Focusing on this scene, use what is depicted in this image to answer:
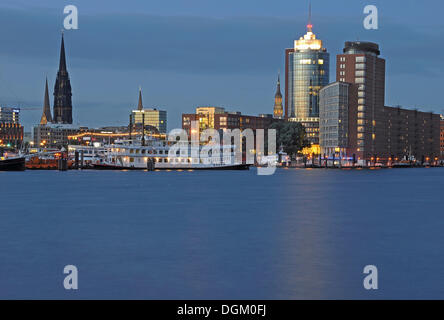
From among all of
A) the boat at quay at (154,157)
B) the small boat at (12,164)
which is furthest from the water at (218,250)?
the boat at quay at (154,157)

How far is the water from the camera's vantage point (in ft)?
85.1

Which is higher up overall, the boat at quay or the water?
the boat at quay

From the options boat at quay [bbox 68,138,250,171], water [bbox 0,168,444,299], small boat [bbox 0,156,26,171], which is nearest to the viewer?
water [bbox 0,168,444,299]

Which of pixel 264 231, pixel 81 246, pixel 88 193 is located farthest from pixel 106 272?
pixel 88 193

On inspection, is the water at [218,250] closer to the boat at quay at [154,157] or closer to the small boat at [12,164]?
the small boat at [12,164]

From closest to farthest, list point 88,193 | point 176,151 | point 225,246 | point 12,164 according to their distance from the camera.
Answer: point 225,246
point 88,193
point 12,164
point 176,151

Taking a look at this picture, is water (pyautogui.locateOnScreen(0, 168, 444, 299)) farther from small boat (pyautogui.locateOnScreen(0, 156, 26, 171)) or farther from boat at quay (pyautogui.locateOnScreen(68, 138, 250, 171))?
boat at quay (pyautogui.locateOnScreen(68, 138, 250, 171))

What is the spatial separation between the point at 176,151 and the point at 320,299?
155m

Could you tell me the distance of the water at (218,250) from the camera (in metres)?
25.9

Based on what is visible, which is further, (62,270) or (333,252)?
(333,252)

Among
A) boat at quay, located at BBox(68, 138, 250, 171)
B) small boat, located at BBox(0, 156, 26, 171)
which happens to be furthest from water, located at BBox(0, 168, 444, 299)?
boat at quay, located at BBox(68, 138, 250, 171)

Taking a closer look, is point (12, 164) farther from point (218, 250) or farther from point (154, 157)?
point (218, 250)
